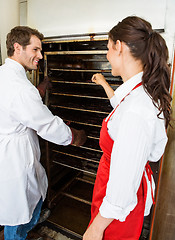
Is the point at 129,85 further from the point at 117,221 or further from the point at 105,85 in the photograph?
the point at 117,221

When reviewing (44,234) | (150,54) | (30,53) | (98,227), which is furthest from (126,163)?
(44,234)

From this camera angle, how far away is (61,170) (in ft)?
8.24

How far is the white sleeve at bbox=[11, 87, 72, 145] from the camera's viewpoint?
134 cm

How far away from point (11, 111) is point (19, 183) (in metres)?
0.63

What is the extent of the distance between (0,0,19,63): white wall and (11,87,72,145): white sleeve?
32.5 inches

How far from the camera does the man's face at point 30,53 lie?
5.10ft

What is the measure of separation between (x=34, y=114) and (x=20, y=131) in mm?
252

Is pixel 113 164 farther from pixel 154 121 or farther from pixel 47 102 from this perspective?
pixel 47 102

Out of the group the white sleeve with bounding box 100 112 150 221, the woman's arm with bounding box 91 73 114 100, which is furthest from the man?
the white sleeve with bounding box 100 112 150 221

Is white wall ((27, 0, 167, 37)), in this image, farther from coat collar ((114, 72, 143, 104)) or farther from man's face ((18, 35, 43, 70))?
coat collar ((114, 72, 143, 104))

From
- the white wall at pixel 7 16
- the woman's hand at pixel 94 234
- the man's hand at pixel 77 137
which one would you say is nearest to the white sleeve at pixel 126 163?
the woman's hand at pixel 94 234

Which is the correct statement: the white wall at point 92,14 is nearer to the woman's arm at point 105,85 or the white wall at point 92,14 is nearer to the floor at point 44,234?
the woman's arm at point 105,85

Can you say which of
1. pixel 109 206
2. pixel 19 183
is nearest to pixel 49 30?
pixel 19 183

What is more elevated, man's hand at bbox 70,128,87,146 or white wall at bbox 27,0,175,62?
white wall at bbox 27,0,175,62
